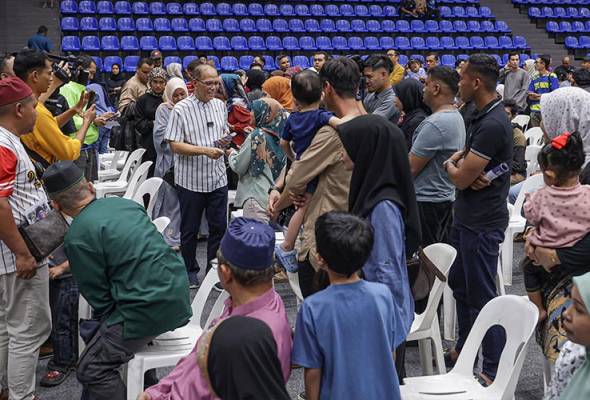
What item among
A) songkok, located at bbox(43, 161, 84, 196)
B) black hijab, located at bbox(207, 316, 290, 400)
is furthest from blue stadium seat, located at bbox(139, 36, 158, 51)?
black hijab, located at bbox(207, 316, 290, 400)

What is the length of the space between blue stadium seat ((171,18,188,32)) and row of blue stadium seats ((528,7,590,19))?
27.8ft

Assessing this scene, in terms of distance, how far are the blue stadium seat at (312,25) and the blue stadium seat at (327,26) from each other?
9cm

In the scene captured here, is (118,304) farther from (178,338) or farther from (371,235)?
(371,235)

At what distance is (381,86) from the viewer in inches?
167

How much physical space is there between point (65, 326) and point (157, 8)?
37.3ft

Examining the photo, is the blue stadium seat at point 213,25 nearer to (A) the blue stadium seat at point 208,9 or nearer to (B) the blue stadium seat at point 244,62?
(A) the blue stadium seat at point 208,9

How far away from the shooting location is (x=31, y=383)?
281cm

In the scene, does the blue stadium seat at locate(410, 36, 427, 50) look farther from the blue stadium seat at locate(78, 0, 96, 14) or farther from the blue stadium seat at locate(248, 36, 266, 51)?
the blue stadium seat at locate(78, 0, 96, 14)

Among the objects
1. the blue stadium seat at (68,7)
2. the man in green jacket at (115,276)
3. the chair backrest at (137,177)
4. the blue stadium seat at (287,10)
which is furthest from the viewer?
the blue stadium seat at (287,10)

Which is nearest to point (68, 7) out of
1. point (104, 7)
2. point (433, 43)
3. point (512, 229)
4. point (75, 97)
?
point (104, 7)

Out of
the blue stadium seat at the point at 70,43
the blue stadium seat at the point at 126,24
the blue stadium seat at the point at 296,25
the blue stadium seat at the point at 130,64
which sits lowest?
the blue stadium seat at the point at 130,64

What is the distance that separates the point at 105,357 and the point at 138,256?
384 millimetres

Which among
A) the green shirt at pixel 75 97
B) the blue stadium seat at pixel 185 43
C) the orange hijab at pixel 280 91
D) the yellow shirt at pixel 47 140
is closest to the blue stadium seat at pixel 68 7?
the blue stadium seat at pixel 185 43

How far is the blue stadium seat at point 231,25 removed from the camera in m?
13.6
